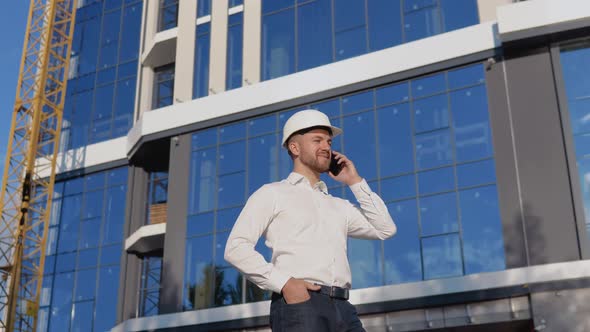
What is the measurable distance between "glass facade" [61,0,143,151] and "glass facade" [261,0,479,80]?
8.47 m

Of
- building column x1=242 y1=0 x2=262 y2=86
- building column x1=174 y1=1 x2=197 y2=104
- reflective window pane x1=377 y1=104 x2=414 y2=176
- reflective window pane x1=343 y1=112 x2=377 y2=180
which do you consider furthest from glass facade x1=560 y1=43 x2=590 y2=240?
building column x1=174 y1=1 x2=197 y2=104

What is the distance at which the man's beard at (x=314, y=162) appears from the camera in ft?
18.0

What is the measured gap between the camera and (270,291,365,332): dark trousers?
4809 millimetres

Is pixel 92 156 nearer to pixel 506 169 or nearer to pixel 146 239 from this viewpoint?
pixel 146 239

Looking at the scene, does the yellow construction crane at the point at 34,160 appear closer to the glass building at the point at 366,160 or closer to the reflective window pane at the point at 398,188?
the glass building at the point at 366,160

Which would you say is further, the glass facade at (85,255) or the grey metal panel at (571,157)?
the glass facade at (85,255)

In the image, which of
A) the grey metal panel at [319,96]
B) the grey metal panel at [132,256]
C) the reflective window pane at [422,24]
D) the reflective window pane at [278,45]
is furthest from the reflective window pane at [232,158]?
the reflective window pane at [422,24]

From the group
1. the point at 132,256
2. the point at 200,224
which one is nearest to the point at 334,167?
the point at 200,224

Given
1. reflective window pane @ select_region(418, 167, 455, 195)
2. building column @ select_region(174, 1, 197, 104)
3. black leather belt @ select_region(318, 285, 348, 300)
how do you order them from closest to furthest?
black leather belt @ select_region(318, 285, 348, 300) → reflective window pane @ select_region(418, 167, 455, 195) → building column @ select_region(174, 1, 197, 104)

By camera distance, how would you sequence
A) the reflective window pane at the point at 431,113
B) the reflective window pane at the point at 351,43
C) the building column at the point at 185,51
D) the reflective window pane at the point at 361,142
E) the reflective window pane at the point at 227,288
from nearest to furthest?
the reflective window pane at the point at 431,113, the reflective window pane at the point at 361,142, the reflective window pane at the point at 227,288, the reflective window pane at the point at 351,43, the building column at the point at 185,51

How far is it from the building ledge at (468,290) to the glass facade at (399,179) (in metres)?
0.37

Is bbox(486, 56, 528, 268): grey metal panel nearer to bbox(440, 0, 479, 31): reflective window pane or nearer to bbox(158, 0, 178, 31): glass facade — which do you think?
bbox(440, 0, 479, 31): reflective window pane

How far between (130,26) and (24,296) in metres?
12.6

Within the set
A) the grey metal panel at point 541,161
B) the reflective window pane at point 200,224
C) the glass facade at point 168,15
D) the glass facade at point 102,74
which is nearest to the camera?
the grey metal panel at point 541,161
